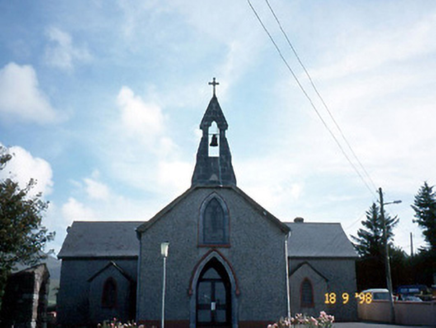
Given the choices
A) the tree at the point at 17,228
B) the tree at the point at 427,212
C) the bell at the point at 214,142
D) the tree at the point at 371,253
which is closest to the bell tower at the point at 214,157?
the bell at the point at 214,142

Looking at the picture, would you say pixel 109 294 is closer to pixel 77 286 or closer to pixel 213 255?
pixel 77 286

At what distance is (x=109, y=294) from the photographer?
2880 centimetres

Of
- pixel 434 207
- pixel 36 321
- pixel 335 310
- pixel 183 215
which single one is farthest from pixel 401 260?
pixel 36 321

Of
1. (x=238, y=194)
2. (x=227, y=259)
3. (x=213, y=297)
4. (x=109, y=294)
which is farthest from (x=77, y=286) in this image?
(x=238, y=194)

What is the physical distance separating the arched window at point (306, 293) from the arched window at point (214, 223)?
442 inches

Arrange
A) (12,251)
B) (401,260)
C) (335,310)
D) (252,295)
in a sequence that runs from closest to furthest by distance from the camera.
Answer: (12,251) < (252,295) < (335,310) < (401,260)

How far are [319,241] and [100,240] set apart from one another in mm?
17464

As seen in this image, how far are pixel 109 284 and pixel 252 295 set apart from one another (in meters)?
12.2

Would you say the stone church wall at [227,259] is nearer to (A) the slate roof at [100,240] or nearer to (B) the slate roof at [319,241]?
(A) the slate roof at [100,240]

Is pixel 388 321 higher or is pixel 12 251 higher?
pixel 12 251

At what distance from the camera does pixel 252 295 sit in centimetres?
2108

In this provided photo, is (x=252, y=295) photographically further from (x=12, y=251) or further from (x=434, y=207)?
(x=434, y=207)

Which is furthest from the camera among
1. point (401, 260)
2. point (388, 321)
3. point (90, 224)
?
point (401, 260)

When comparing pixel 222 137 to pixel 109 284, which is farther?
pixel 109 284
